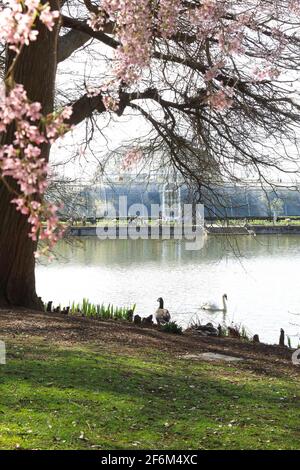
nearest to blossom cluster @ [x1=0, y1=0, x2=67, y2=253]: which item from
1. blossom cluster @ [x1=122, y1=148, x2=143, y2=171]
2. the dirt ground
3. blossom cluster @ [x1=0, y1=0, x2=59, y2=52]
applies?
blossom cluster @ [x1=0, y1=0, x2=59, y2=52]

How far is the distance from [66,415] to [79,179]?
10.1 m

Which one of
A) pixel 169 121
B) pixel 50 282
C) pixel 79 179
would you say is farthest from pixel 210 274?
pixel 169 121

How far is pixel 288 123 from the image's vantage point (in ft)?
34.3

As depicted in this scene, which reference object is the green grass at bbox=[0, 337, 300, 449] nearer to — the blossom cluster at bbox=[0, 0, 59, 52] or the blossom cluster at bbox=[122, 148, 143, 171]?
the blossom cluster at bbox=[0, 0, 59, 52]

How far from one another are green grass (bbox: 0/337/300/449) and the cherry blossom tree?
1.82 metres

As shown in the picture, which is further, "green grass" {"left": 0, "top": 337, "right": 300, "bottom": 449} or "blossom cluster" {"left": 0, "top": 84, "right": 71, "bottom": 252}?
"green grass" {"left": 0, "top": 337, "right": 300, "bottom": 449}

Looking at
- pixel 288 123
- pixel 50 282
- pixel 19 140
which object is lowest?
pixel 50 282

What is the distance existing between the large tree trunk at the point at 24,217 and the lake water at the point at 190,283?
173 cm

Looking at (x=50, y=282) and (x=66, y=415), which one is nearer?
(x=66, y=415)

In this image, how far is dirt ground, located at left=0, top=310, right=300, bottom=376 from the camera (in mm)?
8062

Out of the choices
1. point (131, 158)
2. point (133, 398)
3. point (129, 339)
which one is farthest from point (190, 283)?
point (133, 398)

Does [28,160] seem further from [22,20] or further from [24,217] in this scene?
[24,217]

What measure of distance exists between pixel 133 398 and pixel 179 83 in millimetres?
5722

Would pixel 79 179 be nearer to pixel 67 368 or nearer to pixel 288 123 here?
pixel 288 123
